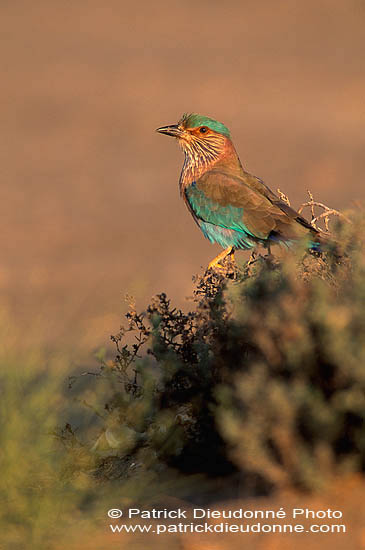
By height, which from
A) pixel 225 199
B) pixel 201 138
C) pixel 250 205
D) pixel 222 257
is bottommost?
pixel 222 257

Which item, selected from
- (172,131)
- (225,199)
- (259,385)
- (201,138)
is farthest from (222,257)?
(259,385)

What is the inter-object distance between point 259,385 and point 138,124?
17.9m

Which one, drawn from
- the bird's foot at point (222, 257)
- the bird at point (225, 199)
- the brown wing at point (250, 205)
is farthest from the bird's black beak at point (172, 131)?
the bird's foot at point (222, 257)

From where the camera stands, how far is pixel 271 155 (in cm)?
1939

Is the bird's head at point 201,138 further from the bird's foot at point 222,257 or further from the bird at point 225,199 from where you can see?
the bird's foot at point 222,257

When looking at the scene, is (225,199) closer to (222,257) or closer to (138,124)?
(222,257)

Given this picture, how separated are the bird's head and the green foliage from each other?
2.48 metres

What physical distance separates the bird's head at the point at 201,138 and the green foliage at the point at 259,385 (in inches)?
97.6

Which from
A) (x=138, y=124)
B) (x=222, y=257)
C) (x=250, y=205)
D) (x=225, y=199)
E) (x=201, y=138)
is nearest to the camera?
(x=222, y=257)

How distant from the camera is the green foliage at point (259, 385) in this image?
3863 mm

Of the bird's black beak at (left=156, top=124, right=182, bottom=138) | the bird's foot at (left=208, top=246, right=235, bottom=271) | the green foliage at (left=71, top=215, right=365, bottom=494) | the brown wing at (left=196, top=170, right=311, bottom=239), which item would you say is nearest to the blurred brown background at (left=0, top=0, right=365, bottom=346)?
the green foliage at (left=71, top=215, right=365, bottom=494)

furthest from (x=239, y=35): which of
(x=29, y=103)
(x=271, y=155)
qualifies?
(x=271, y=155)

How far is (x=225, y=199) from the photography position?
7215 mm

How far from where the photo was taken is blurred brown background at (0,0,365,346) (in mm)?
13031
